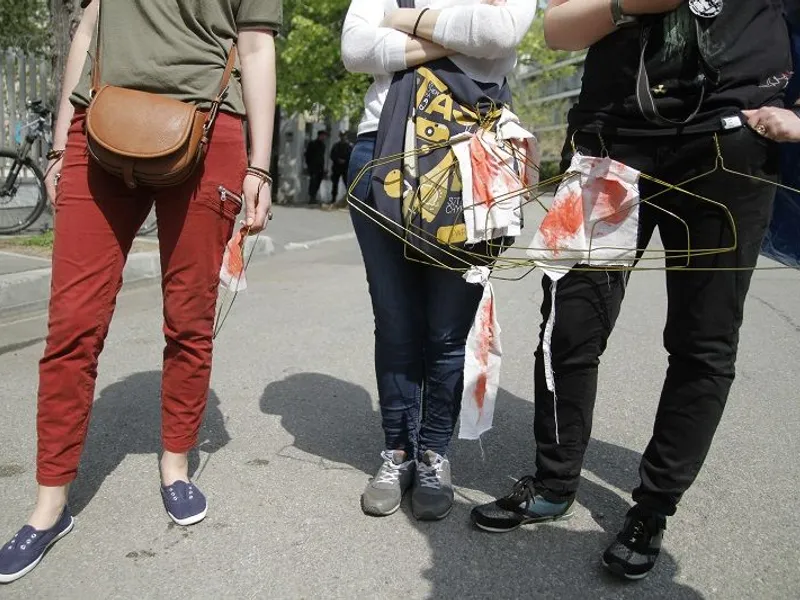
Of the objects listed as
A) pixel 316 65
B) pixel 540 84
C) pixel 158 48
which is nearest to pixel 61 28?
pixel 158 48

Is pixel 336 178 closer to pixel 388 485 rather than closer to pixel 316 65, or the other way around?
pixel 316 65

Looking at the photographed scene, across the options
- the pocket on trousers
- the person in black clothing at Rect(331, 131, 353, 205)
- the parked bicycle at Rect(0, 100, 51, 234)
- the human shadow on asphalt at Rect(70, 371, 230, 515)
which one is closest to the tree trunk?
the parked bicycle at Rect(0, 100, 51, 234)

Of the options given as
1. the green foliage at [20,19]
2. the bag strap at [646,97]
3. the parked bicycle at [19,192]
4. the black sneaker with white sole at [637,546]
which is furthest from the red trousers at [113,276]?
the green foliage at [20,19]

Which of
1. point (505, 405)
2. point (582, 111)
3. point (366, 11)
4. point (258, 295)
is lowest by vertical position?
point (258, 295)

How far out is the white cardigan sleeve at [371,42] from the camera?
225cm

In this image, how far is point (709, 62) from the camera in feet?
6.26

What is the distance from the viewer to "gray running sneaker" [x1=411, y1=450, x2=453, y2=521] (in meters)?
2.40

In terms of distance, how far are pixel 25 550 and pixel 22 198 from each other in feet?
21.4

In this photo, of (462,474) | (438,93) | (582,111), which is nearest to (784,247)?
(582,111)

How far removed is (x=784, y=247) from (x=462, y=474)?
52.1 inches

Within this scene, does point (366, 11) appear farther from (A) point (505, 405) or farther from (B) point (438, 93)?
(A) point (505, 405)

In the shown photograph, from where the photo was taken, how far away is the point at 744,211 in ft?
6.52

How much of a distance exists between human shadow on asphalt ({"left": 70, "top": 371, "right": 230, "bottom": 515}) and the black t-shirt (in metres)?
1.95

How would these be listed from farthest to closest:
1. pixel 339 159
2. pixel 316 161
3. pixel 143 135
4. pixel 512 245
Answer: pixel 316 161, pixel 339 159, pixel 512 245, pixel 143 135
